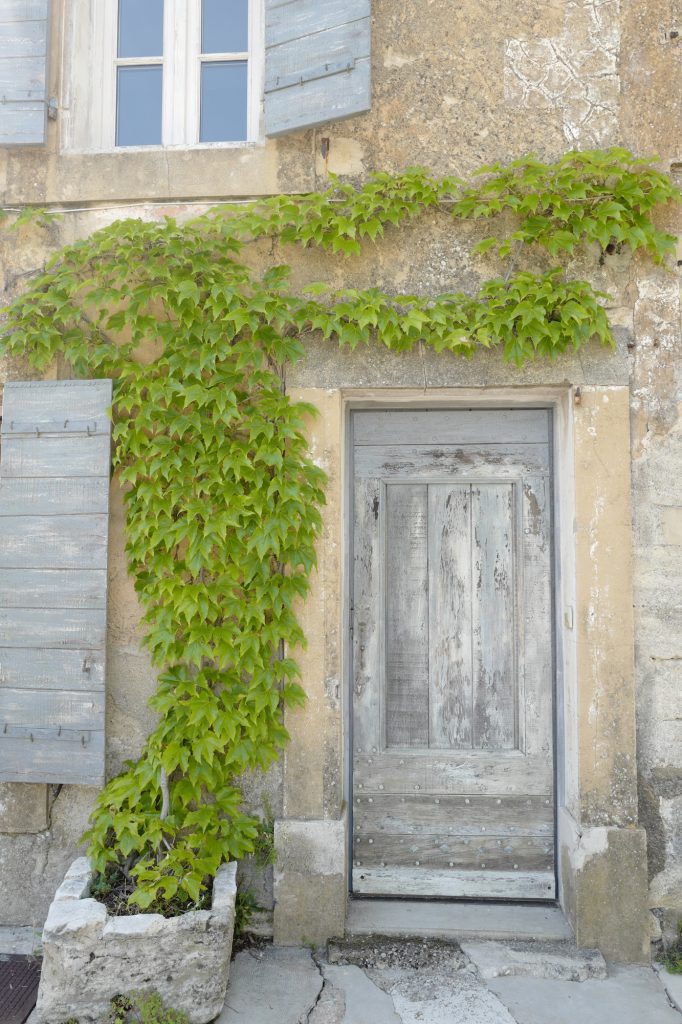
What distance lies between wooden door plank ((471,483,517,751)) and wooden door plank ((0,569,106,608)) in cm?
168

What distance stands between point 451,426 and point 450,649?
104 centimetres

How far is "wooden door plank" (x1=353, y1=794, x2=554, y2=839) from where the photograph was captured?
3271mm

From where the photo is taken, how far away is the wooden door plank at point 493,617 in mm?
3320

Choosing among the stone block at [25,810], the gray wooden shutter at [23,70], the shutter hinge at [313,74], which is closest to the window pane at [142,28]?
the gray wooden shutter at [23,70]

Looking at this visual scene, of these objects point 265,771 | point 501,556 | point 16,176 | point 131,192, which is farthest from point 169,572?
point 16,176

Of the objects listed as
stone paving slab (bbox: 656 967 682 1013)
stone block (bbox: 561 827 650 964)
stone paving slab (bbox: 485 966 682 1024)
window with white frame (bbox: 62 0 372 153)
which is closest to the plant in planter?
window with white frame (bbox: 62 0 372 153)

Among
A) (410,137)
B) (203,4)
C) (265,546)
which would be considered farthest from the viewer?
(203,4)

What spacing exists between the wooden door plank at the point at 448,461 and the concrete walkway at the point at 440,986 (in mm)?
1984

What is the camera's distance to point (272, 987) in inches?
107

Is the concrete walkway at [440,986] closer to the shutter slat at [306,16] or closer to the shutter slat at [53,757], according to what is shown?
the shutter slat at [53,757]

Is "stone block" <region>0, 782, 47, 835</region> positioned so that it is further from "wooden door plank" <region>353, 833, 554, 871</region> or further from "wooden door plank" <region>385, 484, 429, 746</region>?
"wooden door plank" <region>385, 484, 429, 746</region>

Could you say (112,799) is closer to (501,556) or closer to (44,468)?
(44,468)

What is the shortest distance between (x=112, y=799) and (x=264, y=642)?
897 mm

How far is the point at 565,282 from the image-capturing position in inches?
123
